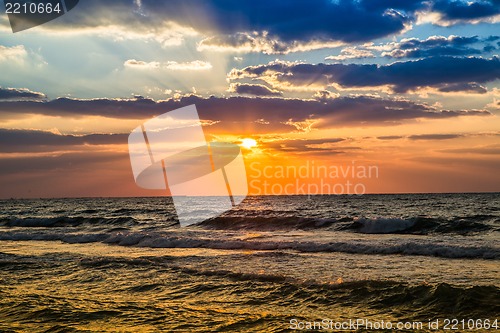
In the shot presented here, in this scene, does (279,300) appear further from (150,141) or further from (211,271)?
(150,141)

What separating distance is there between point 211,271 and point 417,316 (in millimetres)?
7050

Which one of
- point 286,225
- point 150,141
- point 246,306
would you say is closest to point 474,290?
point 246,306

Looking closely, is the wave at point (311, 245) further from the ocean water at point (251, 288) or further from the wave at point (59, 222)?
the wave at point (59, 222)

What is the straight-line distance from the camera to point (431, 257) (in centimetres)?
1652

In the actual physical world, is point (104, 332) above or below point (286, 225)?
above

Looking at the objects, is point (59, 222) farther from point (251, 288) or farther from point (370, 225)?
point (251, 288)

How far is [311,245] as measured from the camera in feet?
66.1

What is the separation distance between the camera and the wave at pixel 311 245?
17109 millimetres

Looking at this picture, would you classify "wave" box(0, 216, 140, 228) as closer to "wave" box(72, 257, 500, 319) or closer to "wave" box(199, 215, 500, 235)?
"wave" box(199, 215, 500, 235)

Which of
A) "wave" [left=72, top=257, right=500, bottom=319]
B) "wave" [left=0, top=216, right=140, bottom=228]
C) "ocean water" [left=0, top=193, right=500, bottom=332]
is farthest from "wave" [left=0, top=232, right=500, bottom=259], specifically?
"wave" [left=0, top=216, right=140, bottom=228]

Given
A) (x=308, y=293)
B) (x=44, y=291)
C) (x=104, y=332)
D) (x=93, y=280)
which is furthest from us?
(x=93, y=280)

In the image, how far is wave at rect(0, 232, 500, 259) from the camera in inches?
674

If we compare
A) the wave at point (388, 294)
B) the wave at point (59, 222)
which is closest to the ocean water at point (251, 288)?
the wave at point (388, 294)

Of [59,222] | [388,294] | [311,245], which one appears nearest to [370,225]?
[311,245]
